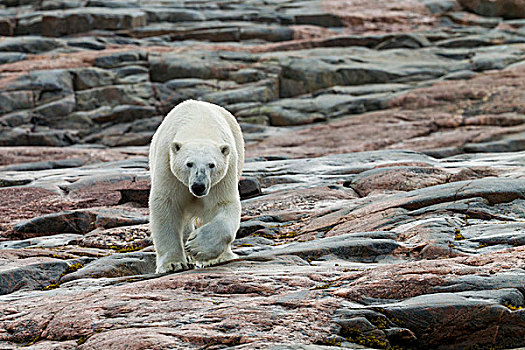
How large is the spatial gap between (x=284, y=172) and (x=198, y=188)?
24.9 feet

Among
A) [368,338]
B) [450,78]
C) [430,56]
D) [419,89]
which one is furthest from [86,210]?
[430,56]

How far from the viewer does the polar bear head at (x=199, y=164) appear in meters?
6.30

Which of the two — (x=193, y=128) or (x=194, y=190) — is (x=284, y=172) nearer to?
(x=193, y=128)

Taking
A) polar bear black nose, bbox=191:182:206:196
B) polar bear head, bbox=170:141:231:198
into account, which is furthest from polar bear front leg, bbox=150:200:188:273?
polar bear black nose, bbox=191:182:206:196

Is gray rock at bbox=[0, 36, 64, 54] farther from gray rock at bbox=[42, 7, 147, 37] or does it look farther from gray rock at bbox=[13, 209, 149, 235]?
gray rock at bbox=[13, 209, 149, 235]

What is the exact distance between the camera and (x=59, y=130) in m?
23.7

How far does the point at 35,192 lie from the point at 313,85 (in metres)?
16.1

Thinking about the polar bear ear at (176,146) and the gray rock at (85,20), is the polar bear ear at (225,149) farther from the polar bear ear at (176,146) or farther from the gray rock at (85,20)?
the gray rock at (85,20)

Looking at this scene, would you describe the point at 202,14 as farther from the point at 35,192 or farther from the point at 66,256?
the point at 66,256

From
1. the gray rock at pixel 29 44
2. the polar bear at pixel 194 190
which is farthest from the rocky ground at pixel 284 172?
the polar bear at pixel 194 190

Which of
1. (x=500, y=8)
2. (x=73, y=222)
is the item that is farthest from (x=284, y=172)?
(x=500, y=8)

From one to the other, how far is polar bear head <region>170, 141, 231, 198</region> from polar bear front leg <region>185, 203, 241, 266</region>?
13.9 inches

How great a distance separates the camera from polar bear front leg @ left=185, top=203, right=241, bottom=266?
6242mm

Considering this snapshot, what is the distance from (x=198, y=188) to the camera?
20.5ft
